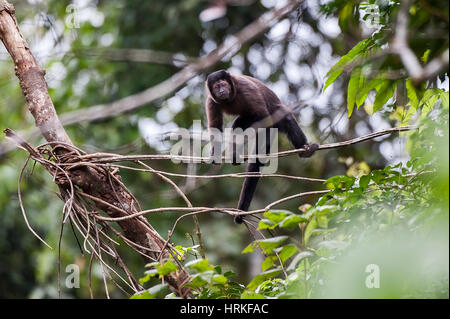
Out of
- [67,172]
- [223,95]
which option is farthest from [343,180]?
[223,95]

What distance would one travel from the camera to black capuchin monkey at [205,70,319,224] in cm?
563

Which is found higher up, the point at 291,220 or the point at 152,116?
the point at 152,116

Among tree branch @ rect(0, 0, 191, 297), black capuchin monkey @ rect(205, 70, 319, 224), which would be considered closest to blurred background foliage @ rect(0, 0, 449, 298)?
black capuchin monkey @ rect(205, 70, 319, 224)

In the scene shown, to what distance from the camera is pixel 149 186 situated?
30.0 ft

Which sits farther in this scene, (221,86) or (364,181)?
(221,86)

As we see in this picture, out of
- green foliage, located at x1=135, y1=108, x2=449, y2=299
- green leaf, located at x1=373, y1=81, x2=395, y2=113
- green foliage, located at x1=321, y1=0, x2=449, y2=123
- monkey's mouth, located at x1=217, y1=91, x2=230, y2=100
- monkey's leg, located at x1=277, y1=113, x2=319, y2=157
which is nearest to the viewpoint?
green foliage, located at x1=135, y1=108, x2=449, y2=299

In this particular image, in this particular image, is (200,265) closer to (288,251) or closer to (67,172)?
(288,251)

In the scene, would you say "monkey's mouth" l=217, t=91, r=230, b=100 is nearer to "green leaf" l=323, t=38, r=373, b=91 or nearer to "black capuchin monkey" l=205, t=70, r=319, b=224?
"black capuchin monkey" l=205, t=70, r=319, b=224

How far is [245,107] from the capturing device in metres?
5.84

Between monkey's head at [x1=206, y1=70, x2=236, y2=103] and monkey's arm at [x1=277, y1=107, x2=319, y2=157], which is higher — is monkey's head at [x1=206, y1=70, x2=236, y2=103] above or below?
above

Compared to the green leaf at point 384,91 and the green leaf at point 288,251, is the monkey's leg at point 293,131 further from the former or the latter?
the green leaf at point 288,251

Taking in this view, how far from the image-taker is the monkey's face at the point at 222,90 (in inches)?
224

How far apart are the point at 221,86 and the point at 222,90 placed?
5 centimetres
